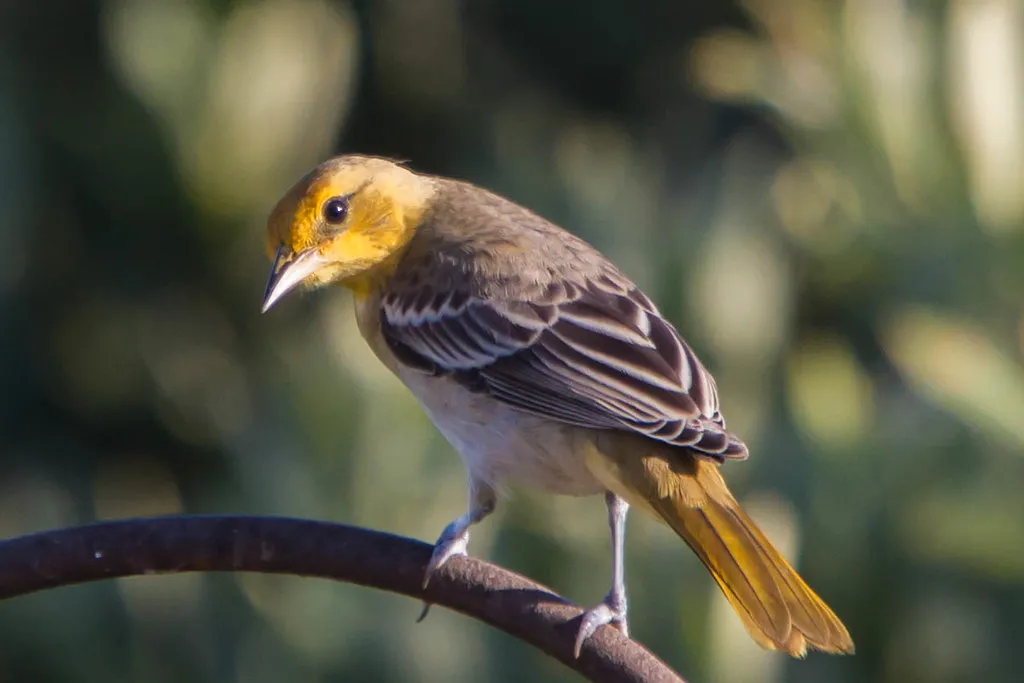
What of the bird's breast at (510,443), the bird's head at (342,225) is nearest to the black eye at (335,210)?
the bird's head at (342,225)

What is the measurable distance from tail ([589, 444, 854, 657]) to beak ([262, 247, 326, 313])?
1.03 metres

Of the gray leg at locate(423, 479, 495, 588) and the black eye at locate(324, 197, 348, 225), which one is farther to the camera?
the black eye at locate(324, 197, 348, 225)

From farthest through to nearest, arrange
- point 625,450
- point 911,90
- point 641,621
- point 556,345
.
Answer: point 911,90
point 641,621
point 556,345
point 625,450

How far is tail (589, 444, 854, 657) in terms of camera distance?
275 centimetres

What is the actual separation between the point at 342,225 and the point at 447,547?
106 centimetres

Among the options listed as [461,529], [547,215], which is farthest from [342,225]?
[547,215]

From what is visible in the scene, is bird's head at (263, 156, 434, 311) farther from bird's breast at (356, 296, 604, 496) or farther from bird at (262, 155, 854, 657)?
bird's breast at (356, 296, 604, 496)

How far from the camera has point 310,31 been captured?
6.54 meters

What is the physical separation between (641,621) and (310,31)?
132 inches

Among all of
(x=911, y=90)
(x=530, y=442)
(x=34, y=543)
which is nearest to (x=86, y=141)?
(x=911, y=90)

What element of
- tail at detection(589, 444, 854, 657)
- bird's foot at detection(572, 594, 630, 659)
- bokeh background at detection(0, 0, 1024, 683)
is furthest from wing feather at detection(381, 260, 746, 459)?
bokeh background at detection(0, 0, 1024, 683)

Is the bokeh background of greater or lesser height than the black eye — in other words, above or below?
below

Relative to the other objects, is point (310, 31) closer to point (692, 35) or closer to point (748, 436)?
point (692, 35)

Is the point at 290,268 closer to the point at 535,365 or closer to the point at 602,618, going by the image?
the point at 535,365
